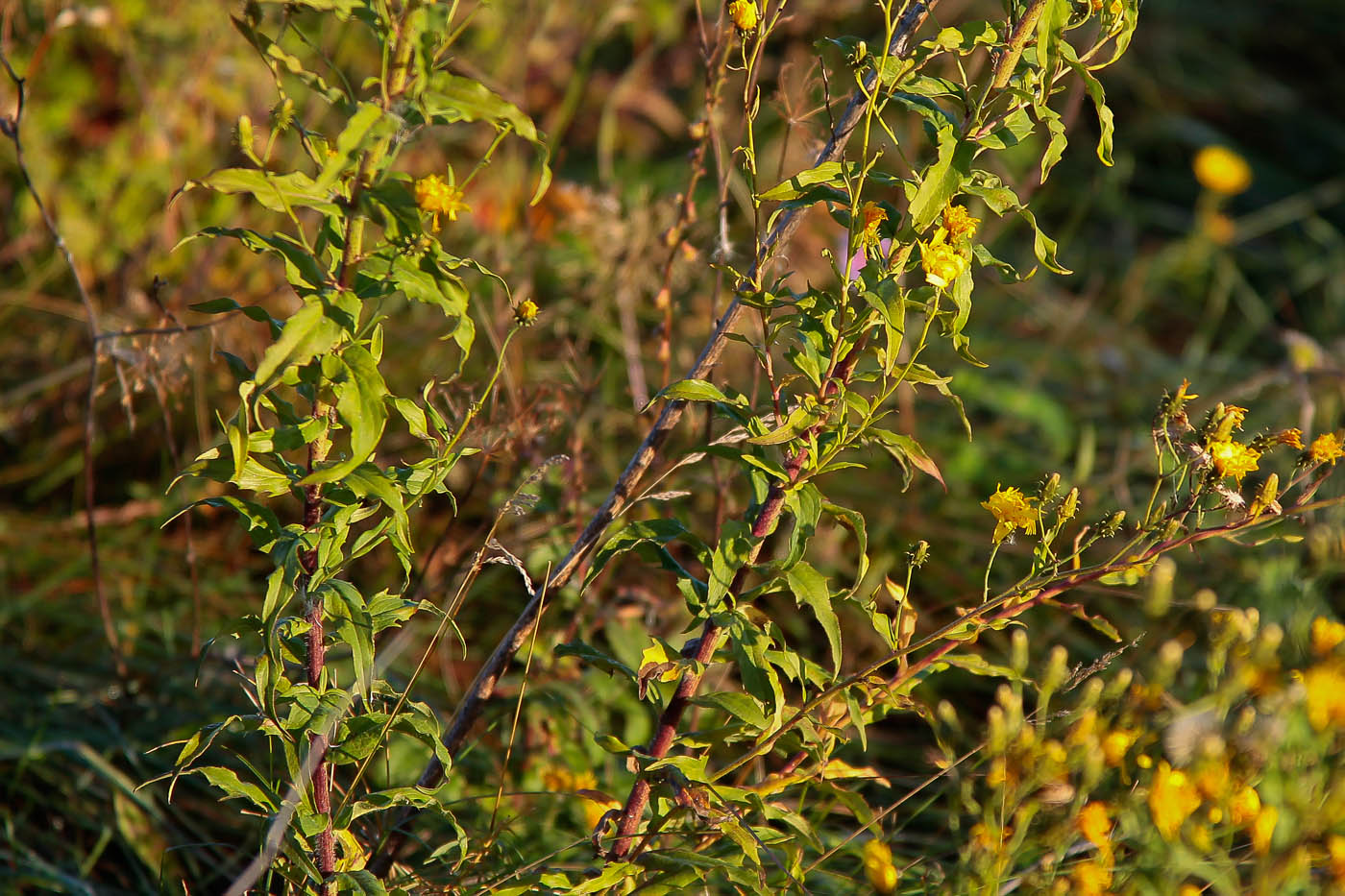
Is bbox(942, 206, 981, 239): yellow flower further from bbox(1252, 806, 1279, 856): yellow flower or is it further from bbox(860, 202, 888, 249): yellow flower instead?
bbox(1252, 806, 1279, 856): yellow flower

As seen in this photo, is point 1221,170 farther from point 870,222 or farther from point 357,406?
point 357,406

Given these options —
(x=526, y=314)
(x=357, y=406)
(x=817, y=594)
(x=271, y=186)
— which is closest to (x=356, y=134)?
(x=271, y=186)

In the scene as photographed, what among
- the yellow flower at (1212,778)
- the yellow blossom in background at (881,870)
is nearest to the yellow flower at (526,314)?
the yellow blossom in background at (881,870)

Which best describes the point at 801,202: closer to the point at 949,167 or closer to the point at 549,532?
the point at 949,167

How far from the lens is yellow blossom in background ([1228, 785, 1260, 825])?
1.12 metres

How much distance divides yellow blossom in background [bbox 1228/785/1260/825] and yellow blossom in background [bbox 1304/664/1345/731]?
5.2 inches

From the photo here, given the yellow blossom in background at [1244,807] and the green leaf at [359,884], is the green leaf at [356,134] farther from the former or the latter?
the yellow blossom in background at [1244,807]

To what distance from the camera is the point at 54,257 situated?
8.35 feet

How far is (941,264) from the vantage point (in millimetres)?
1052

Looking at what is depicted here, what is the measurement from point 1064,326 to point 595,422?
1368 millimetres

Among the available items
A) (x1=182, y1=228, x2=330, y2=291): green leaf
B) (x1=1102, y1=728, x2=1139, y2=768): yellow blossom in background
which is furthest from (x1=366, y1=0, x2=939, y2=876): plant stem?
(x1=1102, y1=728, x2=1139, y2=768): yellow blossom in background

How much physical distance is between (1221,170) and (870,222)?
3253mm

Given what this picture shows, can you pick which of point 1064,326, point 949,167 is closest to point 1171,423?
point 949,167

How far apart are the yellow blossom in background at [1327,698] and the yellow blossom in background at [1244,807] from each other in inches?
5.2
